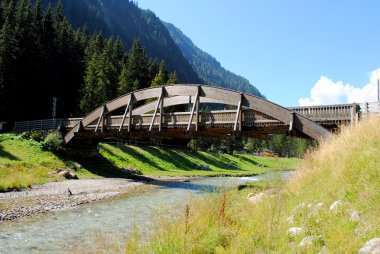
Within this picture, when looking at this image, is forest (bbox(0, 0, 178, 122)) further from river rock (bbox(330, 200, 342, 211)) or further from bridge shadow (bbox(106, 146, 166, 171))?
river rock (bbox(330, 200, 342, 211))

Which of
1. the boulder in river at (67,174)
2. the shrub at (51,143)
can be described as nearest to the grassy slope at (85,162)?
the shrub at (51,143)

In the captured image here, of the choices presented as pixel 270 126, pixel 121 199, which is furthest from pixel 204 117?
pixel 121 199

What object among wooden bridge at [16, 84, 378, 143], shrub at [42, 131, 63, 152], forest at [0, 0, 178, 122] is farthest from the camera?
forest at [0, 0, 178, 122]

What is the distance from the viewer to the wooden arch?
64.7ft

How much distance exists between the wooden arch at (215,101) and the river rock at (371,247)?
14553mm

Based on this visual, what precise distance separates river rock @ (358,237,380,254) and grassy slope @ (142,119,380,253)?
0.45 feet

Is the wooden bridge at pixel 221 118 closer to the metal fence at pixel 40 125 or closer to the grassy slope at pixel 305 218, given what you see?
the grassy slope at pixel 305 218

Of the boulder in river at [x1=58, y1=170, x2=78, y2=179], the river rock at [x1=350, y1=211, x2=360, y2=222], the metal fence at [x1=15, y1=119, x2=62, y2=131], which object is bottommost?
the boulder in river at [x1=58, y1=170, x2=78, y2=179]

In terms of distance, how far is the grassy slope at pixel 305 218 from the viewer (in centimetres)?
542

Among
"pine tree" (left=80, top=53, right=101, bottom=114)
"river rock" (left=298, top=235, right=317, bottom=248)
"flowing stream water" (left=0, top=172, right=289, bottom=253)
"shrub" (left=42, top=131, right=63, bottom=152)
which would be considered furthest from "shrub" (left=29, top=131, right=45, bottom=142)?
"river rock" (left=298, top=235, right=317, bottom=248)

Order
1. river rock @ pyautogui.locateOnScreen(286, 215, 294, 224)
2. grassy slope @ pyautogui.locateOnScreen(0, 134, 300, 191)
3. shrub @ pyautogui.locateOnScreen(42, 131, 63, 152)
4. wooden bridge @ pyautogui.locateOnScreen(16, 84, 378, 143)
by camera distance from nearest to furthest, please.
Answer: river rock @ pyautogui.locateOnScreen(286, 215, 294, 224) < wooden bridge @ pyautogui.locateOnScreen(16, 84, 378, 143) < grassy slope @ pyautogui.locateOnScreen(0, 134, 300, 191) < shrub @ pyautogui.locateOnScreen(42, 131, 63, 152)

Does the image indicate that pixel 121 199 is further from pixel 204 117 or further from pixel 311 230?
pixel 311 230

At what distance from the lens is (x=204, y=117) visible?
24.8 meters

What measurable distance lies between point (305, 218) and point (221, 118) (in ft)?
56.8
